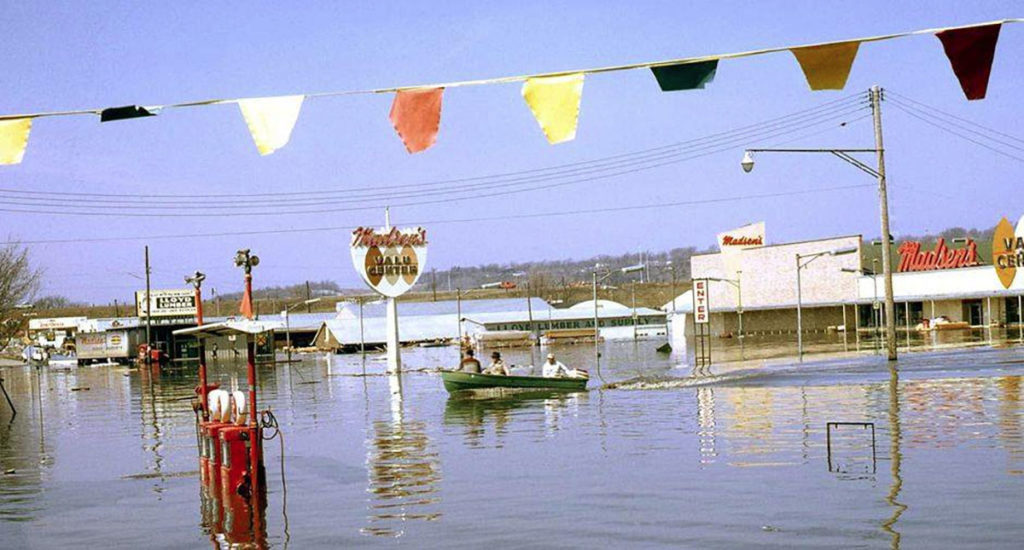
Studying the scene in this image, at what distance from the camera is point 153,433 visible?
32.6 m

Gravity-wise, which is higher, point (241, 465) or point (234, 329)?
point (234, 329)

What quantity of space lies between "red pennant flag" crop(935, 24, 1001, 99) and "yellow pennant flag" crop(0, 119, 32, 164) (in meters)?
10.5

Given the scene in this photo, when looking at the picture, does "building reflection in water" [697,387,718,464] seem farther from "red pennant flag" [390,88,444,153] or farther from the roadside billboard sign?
the roadside billboard sign

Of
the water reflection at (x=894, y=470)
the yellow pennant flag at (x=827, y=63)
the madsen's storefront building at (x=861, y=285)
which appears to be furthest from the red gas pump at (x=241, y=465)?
the madsen's storefront building at (x=861, y=285)

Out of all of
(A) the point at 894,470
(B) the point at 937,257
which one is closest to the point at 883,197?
(A) the point at 894,470

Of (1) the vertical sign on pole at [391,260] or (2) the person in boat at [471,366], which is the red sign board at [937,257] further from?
(2) the person in boat at [471,366]

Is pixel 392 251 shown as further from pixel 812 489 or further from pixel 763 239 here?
pixel 812 489

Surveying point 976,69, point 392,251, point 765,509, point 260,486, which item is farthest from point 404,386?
point 976,69

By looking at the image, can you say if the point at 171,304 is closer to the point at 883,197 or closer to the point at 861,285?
the point at 861,285

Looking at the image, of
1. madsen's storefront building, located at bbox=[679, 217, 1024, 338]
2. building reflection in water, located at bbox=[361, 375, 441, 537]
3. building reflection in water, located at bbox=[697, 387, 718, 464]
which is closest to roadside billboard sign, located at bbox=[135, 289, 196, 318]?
madsen's storefront building, located at bbox=[679, 217, 1024, 338]

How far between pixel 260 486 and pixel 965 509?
998 cm

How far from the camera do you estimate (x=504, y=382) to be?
40500 millimetres

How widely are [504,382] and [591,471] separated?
19.7m

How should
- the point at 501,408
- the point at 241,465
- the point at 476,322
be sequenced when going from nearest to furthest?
the point at 241,465 → the point at 501,408 → the point at 476,322
